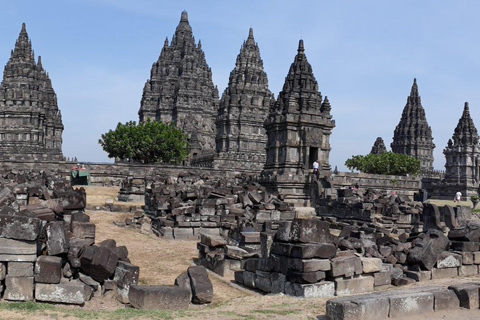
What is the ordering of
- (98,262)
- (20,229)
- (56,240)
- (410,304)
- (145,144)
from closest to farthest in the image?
1. (410,304)
2. (20,229)
3. (56,240)
4. (98,262)
5. (145,144)

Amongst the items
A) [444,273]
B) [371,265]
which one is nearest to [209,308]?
[371,265]

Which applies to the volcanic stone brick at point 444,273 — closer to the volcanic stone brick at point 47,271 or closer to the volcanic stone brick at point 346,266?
the volcanic stone brick at point 346,266

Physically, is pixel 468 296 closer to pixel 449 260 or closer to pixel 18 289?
pixel 449 260

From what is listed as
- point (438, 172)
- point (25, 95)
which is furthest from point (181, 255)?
point (438, 172)

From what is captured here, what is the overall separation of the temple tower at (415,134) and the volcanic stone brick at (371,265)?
79423 millimetres

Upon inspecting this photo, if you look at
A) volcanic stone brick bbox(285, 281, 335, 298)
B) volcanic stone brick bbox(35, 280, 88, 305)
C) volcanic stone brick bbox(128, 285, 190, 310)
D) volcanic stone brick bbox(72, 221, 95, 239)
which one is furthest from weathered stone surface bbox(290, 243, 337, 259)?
volcanic stone brick bbox(72, 221, 95, 239)

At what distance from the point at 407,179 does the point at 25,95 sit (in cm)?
4002

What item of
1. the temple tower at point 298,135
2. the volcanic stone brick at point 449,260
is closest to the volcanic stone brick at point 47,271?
the volcanic stone brick at point 449,260

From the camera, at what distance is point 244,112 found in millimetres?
61250

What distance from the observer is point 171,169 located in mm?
41438

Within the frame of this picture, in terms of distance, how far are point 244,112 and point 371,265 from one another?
172ft

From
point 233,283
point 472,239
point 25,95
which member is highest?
point 25,95

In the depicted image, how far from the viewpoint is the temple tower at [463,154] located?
192 feet

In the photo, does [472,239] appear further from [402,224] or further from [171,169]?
[171,169]
